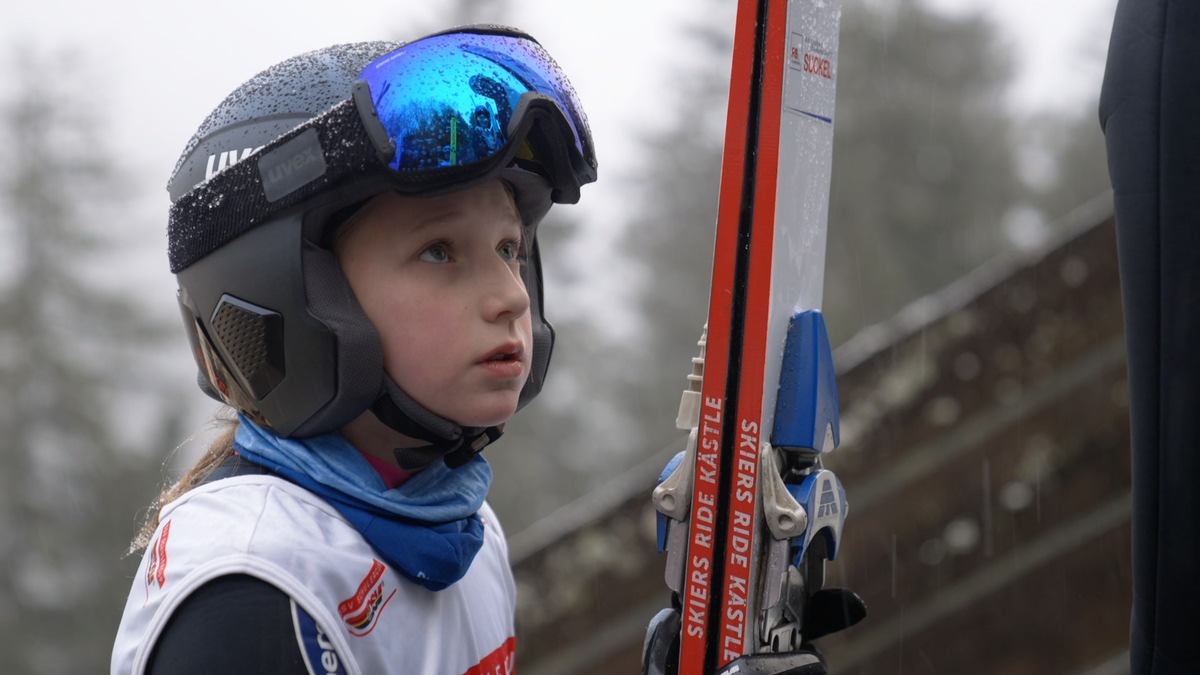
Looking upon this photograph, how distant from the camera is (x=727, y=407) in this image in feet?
5.88

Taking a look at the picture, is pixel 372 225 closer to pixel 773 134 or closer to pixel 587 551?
pixel 773 134

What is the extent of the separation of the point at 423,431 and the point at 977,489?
2110mm

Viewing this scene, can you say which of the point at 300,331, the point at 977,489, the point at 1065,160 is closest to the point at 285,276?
the point at 300,331

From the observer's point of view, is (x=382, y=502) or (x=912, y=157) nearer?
(x=382, y=502)

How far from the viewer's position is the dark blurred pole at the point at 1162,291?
52.0 inches

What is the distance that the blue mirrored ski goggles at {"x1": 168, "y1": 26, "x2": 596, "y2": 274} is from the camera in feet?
5.41

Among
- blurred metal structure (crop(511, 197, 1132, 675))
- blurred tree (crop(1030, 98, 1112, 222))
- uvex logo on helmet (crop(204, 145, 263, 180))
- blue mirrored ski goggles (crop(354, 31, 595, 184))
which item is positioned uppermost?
blurred tree (crop(1030, 98, 1112, 222))

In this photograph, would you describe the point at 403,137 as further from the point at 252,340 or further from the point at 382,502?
the point at 382,502

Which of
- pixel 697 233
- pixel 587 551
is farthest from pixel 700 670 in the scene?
pixel 697 233

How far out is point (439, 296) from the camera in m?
1.68

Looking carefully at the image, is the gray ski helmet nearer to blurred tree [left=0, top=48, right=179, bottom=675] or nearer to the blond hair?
the blond hair

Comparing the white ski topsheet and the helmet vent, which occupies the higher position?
the white ski topsheet

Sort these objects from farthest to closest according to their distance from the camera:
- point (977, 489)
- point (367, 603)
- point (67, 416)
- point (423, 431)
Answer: point (67, 416) < point (977, 489) < point (423, 431) < point (367, 603)

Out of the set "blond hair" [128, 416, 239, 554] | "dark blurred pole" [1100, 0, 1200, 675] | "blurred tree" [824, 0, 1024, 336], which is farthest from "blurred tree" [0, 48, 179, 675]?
"dark blurred pole" [1100, 0, 1200, 675]
